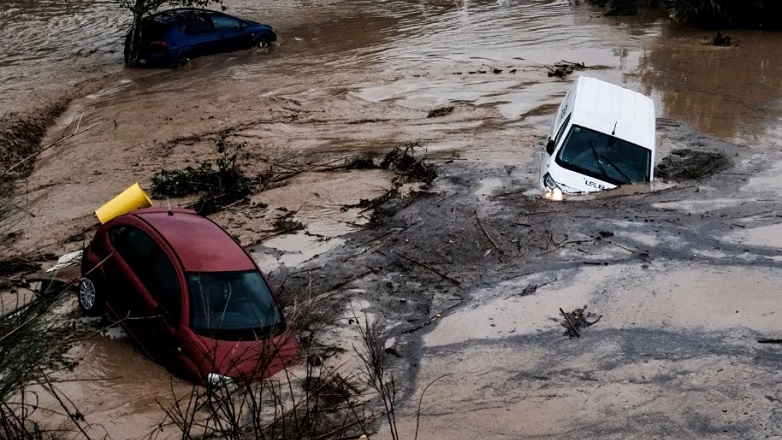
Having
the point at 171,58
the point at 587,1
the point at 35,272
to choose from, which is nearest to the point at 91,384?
the point at 35,272

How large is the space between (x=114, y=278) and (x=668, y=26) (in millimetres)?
21766

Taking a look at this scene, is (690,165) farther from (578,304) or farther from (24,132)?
(24,132)

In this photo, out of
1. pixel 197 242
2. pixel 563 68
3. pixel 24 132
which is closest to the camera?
pixel 197 242

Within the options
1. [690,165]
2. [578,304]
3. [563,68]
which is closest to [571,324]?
[578,304]

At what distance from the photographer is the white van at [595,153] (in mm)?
13117

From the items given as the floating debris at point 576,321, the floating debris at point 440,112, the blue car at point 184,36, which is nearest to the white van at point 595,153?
the floating debris at point 576,321

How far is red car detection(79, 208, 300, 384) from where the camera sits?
8516 mm

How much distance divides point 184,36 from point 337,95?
492cm

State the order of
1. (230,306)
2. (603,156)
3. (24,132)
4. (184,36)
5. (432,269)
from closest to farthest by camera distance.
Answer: (230,306), (432,269), (603,156), (24,132), (184,36)

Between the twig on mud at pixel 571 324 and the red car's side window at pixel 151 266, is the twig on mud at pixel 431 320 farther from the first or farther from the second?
the red car's side window at pixel 151 266

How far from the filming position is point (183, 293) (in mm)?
8766

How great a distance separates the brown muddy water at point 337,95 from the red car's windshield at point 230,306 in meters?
0.68

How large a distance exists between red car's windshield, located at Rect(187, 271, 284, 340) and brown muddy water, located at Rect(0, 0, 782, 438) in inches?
26.7

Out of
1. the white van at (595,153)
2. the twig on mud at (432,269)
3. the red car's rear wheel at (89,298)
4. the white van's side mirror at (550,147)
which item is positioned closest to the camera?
the red car's rear wheel at (89,298)
